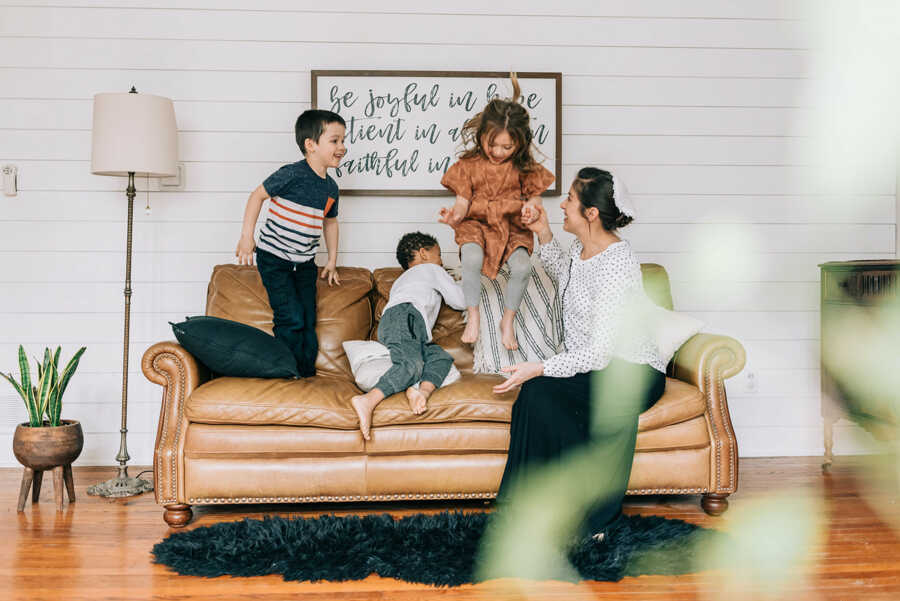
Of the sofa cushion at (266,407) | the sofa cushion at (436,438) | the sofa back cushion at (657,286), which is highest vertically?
the sofa back cushion at (657,286)

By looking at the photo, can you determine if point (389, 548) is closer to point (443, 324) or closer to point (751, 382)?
point (443, 324)

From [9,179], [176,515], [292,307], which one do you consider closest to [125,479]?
[176,515]

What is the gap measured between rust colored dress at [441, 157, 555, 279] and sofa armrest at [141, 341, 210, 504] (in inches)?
45.9

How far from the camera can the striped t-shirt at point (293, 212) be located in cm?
304

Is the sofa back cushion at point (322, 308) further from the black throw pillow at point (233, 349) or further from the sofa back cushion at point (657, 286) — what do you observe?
the sofa back cushion at point (657, 286)

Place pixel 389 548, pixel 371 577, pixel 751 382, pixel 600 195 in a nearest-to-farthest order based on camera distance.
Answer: pixel 371 577 < pixel 389 548 < pixel 600 195 < pixel 751 382

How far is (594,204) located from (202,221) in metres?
2.02

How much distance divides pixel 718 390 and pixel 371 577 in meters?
1.46

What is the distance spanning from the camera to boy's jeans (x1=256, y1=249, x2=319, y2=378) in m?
3.00

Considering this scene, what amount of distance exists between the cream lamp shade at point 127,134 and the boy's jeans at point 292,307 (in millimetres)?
624

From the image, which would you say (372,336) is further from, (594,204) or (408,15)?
(408,15)

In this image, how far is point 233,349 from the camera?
264cm

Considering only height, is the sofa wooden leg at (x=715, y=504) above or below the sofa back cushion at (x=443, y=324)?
below

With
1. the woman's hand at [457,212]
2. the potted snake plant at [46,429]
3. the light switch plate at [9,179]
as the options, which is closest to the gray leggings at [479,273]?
the woman's hand at [457,212]
